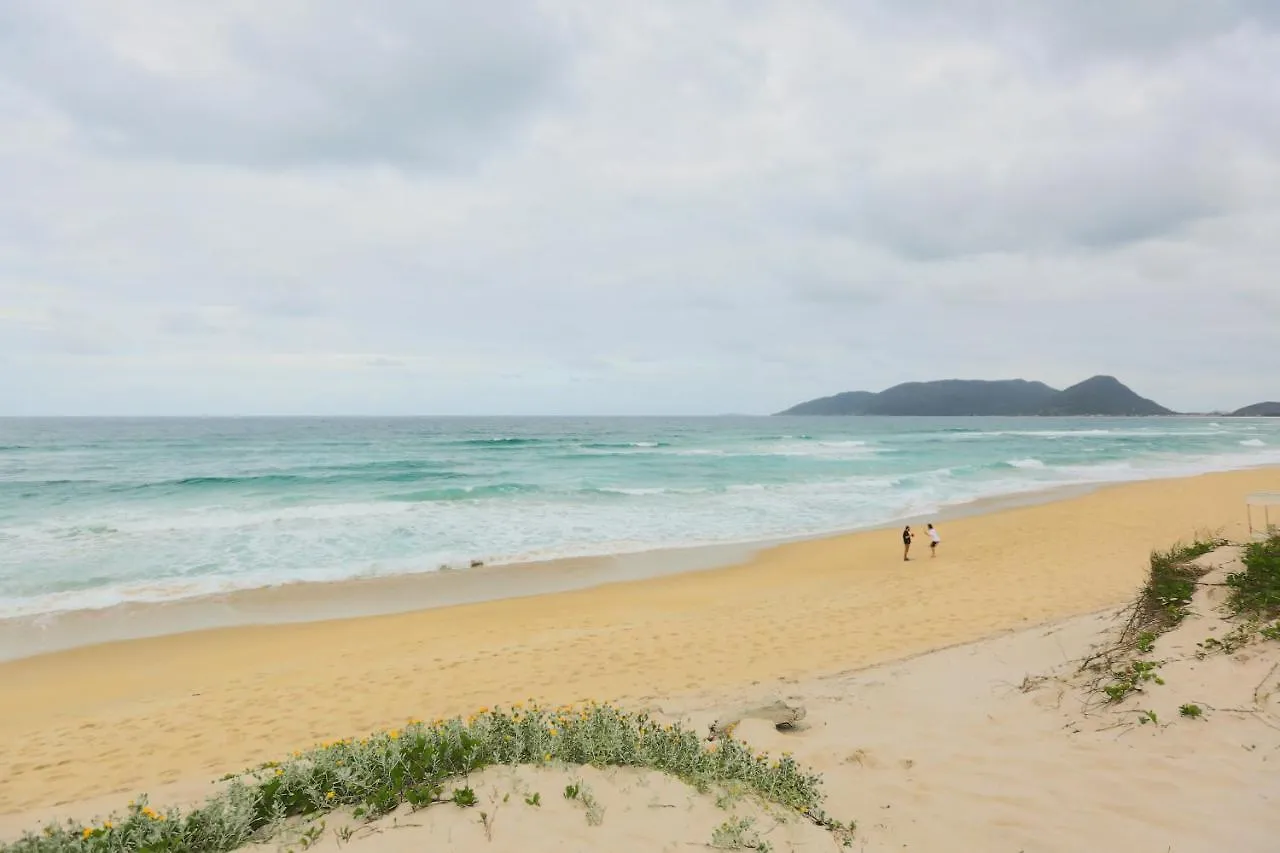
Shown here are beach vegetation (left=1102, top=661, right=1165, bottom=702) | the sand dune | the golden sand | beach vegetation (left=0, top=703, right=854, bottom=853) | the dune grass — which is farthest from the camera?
the golden sand

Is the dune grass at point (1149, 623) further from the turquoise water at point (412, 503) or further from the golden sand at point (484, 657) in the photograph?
the turquoise water at point (412, 503)

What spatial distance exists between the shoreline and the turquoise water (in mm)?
649

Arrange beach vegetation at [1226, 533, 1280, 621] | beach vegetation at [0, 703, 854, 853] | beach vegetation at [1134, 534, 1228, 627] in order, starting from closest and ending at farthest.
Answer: beach vegetation at [0, 703, 854, 853] < beach vegetation at [1226, 533, 1280, 621] < beach vegetation at [1134, 534, 1228, 627]

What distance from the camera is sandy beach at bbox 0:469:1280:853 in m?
4.51

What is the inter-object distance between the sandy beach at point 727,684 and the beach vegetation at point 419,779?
0.68m

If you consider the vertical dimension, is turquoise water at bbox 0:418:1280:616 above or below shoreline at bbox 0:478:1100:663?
above

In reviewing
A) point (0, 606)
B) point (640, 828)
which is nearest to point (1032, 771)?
point (640, 828)

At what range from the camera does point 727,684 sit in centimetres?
797

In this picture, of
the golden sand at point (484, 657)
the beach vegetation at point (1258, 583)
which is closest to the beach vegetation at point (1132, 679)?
the beach vegetation at point (1258, 583)

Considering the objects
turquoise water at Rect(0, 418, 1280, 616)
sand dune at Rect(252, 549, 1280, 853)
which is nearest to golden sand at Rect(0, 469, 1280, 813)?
sand dune at Rect(252, 549, 1280, 853)

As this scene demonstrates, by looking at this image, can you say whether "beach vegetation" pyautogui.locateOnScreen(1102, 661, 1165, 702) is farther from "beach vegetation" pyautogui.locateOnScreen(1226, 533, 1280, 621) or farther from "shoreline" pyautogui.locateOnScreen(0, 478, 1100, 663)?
"shoreline" pyautogui.locateOnScreen(0, 478, 1100, 663)

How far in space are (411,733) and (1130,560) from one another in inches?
622

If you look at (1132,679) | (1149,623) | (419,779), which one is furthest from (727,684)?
(419,779)

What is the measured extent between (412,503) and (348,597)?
466 inches
